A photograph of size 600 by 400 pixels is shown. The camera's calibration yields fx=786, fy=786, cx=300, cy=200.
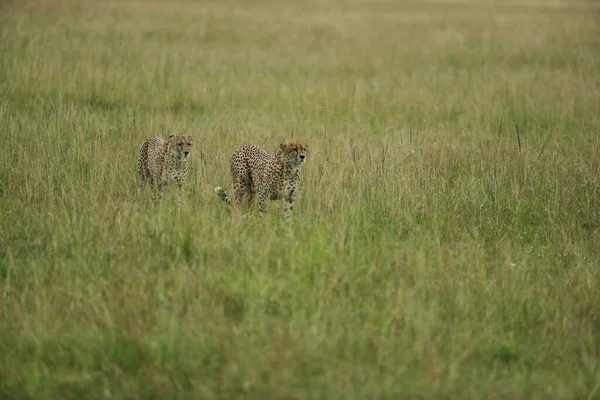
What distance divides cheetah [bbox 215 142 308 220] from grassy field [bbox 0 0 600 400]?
145 millimetres

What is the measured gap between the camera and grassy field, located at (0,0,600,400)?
3662mm

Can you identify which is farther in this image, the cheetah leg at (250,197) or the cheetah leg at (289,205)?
the cheetah leg at (250,197)

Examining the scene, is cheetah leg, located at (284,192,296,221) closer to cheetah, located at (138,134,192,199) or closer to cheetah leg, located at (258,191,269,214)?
cheetah leg, located at (258,191,269,214)

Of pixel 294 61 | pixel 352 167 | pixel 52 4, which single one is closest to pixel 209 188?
pixel 352 167

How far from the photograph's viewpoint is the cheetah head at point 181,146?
239 inches

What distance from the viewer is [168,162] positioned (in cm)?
613

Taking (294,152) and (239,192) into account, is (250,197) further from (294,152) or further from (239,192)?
(294,152)

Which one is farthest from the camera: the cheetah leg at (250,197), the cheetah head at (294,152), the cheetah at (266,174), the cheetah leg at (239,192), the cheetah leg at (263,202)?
the cheetah leg at (250,197)

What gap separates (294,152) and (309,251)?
44.8 inches

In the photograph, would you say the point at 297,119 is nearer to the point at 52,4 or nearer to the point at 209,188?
the point at 209,188

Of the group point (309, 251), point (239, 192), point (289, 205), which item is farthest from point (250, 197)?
point (309, 251)

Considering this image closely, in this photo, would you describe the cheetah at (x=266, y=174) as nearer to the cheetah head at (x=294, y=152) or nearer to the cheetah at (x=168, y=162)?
the cheetah head at (x=294, y=152)

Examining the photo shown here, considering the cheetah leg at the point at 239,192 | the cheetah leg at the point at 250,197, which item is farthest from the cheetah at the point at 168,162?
the cheetah leg at the point at 250,197

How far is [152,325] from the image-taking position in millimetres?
4008
